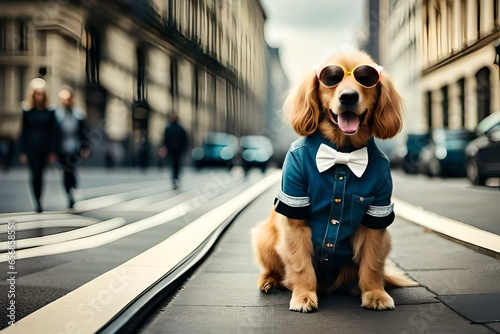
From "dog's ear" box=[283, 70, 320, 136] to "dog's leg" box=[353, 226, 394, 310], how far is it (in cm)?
64

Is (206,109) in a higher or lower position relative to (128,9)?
lower

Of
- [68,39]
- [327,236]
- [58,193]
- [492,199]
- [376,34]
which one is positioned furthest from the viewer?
[58,193]

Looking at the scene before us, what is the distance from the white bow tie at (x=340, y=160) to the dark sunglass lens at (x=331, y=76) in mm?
352

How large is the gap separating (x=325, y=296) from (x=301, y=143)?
35.6 inches

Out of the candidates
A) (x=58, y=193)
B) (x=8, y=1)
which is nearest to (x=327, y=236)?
(x=8, y=1)

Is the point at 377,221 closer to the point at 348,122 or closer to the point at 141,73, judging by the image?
the point at 348,122

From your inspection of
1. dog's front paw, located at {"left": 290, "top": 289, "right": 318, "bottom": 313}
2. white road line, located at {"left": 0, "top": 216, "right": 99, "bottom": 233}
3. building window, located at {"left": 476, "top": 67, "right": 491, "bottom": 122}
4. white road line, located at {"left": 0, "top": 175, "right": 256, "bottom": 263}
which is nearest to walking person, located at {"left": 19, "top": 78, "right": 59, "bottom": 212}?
white road line, located at {"left": 0, "top": 216, "right": 99, "bottom": 233}

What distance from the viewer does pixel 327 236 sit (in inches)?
126

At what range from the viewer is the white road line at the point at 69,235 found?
4.85 m

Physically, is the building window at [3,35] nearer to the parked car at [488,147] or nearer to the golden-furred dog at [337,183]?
the golden-furred dog at [337,183]

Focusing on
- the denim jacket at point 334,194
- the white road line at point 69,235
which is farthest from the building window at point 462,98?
the white road line at point 69,235

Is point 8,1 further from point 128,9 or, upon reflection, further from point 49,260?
point 49,260

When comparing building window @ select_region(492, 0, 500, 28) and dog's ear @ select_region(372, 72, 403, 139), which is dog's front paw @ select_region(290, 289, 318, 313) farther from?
building window @ select_region(492, 0, 500, 28)

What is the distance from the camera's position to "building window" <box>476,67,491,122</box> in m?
3.57
